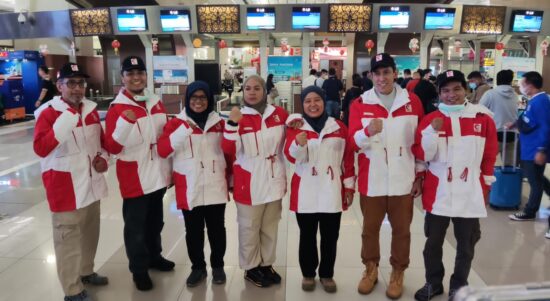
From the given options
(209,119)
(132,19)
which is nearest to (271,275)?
(209,119)

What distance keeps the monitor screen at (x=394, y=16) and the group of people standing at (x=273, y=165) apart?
8.29 metres

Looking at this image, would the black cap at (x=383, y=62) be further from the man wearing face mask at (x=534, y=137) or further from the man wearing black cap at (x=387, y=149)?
the man wearing face mask at (x=534, y=137)

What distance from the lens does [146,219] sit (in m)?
3.18

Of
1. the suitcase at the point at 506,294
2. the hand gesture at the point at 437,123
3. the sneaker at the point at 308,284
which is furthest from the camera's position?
the sneaker at the point at 308,284

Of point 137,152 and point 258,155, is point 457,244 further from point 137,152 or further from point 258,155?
point 137,152

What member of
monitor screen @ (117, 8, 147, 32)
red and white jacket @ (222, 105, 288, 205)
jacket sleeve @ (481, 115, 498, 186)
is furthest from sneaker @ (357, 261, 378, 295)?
monitor screen @ (117, 8, 147, 32)

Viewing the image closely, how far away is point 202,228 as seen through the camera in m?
3.19

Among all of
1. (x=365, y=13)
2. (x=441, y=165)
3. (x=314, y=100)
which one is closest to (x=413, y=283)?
(x=441, y=165)

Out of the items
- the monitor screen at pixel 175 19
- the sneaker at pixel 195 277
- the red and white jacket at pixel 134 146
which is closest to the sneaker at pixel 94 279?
the sneaker at pixel 195 277

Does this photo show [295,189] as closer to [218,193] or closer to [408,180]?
[218,193]

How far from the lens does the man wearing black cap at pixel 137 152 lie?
291cm

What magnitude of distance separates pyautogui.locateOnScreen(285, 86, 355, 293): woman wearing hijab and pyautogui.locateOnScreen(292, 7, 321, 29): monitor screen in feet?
26.8

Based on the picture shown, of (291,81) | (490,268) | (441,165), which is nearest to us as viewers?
(441,165)

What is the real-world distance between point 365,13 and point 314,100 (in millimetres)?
8459
